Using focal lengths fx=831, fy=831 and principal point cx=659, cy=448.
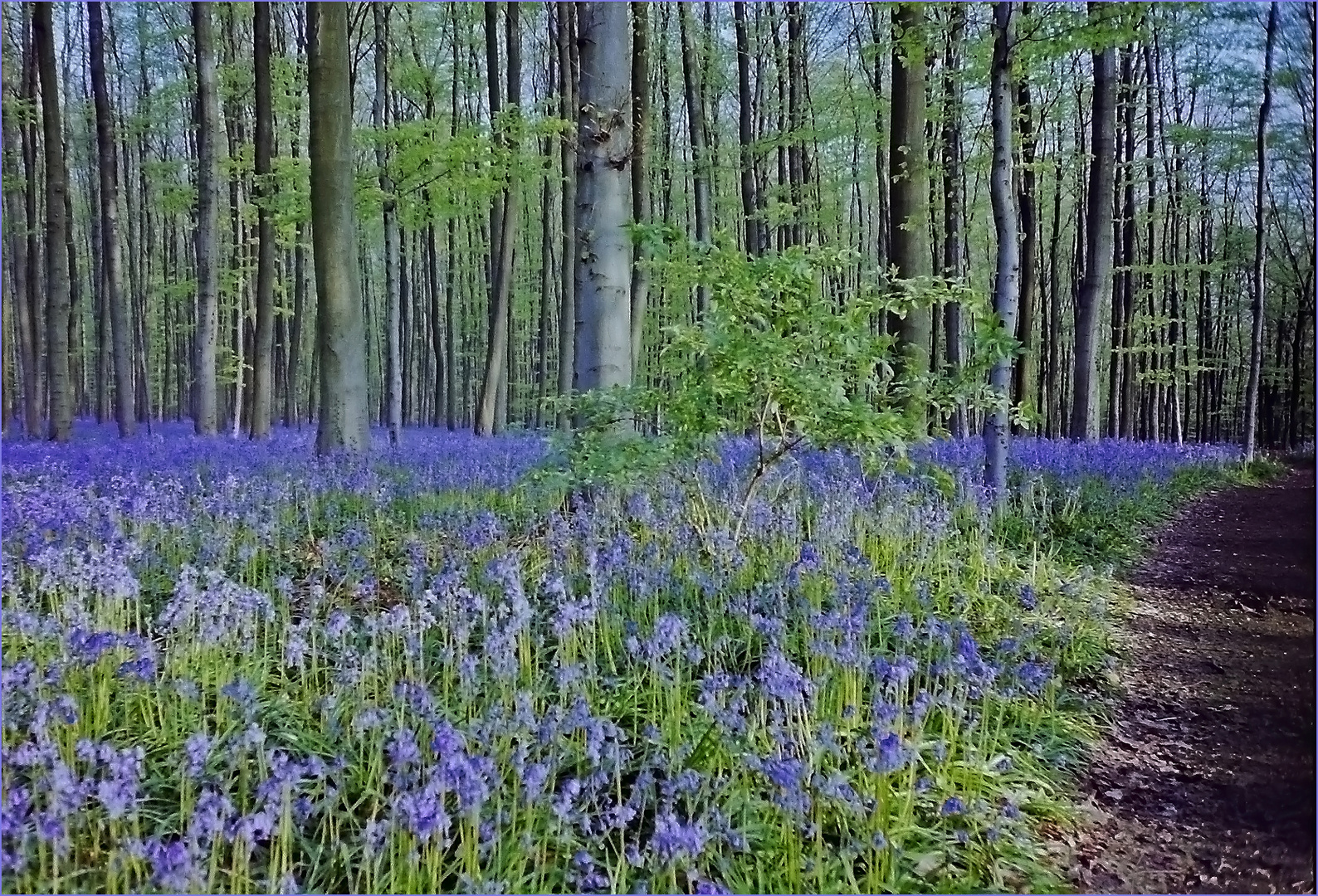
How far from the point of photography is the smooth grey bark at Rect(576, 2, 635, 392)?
5.24 meters

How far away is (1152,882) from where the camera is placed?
2441 mm

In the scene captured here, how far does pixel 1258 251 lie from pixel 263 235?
11.8m

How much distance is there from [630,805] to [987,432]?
467cm

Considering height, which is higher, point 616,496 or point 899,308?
point 899,308

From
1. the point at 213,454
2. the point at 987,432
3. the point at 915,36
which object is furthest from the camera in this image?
the point at 213,454

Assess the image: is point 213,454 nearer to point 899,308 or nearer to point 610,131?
point 610,131

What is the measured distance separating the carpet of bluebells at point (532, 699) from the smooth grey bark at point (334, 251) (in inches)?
→ 85.2

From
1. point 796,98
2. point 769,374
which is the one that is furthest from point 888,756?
point 796,98

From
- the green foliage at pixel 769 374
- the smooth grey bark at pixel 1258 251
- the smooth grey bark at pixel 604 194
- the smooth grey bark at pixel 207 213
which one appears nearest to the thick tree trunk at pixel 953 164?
the smooth grey bark at pixel 1258 251

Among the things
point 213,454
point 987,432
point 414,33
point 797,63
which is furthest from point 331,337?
point 797,63

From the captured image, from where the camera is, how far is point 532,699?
8.80 ft

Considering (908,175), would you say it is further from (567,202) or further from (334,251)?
(567,202)

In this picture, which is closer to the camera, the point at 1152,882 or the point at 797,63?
the point at 1152,882

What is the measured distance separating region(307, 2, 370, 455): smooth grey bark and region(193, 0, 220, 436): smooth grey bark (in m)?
3.45
